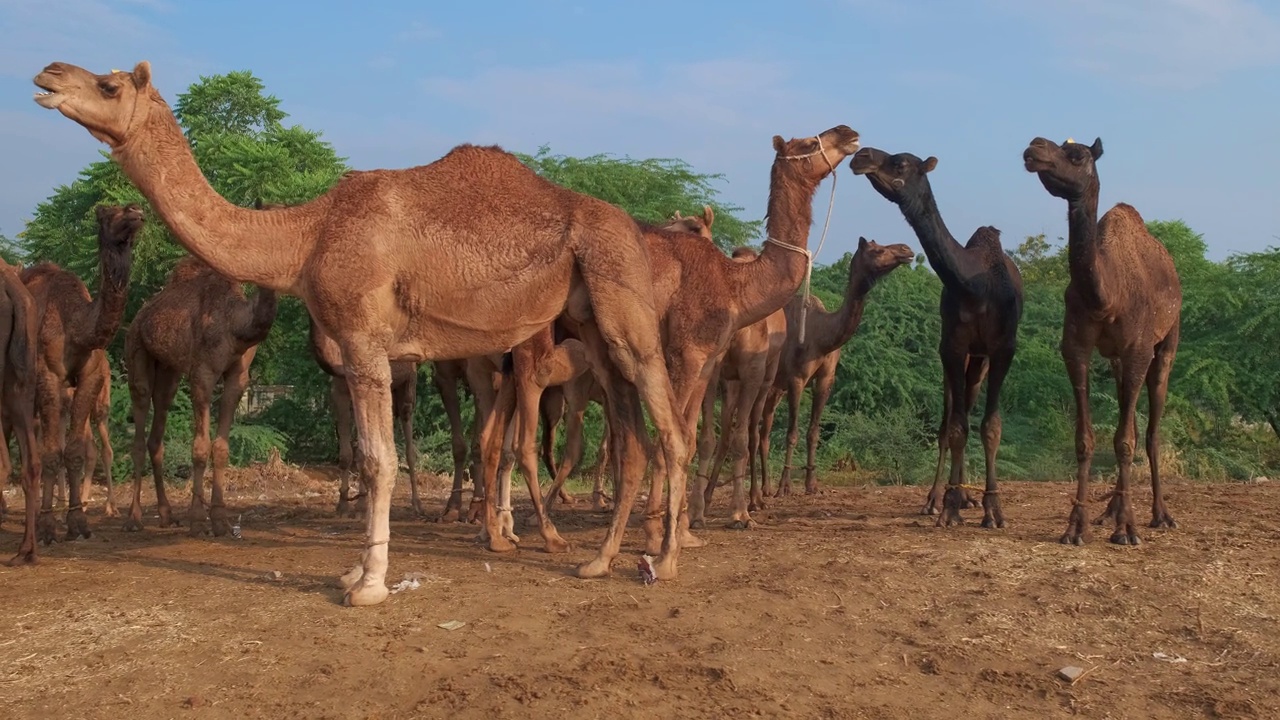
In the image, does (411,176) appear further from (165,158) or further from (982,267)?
(982,267)

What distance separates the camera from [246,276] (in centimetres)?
718

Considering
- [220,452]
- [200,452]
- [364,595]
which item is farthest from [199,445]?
[364,595]

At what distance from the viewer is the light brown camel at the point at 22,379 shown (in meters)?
8.52

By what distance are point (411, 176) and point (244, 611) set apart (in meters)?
2.89

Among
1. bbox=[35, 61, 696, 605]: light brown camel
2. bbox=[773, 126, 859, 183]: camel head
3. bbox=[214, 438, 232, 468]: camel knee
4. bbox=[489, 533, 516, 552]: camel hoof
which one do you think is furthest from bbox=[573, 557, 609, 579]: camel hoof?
bbox=[214, 438, 232, 468]: camel knee

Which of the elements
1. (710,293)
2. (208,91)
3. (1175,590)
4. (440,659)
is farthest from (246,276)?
(208,91)

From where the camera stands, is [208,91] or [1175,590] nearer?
[1175,590]

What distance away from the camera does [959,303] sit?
33.9 feet

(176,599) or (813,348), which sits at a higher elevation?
(813,348)

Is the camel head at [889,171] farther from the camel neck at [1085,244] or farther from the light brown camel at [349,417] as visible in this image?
the light brown camel at [349,417]

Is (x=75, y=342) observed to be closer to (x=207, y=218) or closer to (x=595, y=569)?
(x=207, y=218)

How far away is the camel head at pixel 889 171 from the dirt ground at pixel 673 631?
9.71 ft

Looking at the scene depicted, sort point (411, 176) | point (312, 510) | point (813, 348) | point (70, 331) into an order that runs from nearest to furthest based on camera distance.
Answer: point (411, 176) → point (70, 331) → point (312, 510) → point (813, 348)

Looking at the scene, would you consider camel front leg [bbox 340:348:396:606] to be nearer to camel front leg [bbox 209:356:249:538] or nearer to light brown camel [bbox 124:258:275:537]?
light brown camel [bbox 124:258:275:537]
